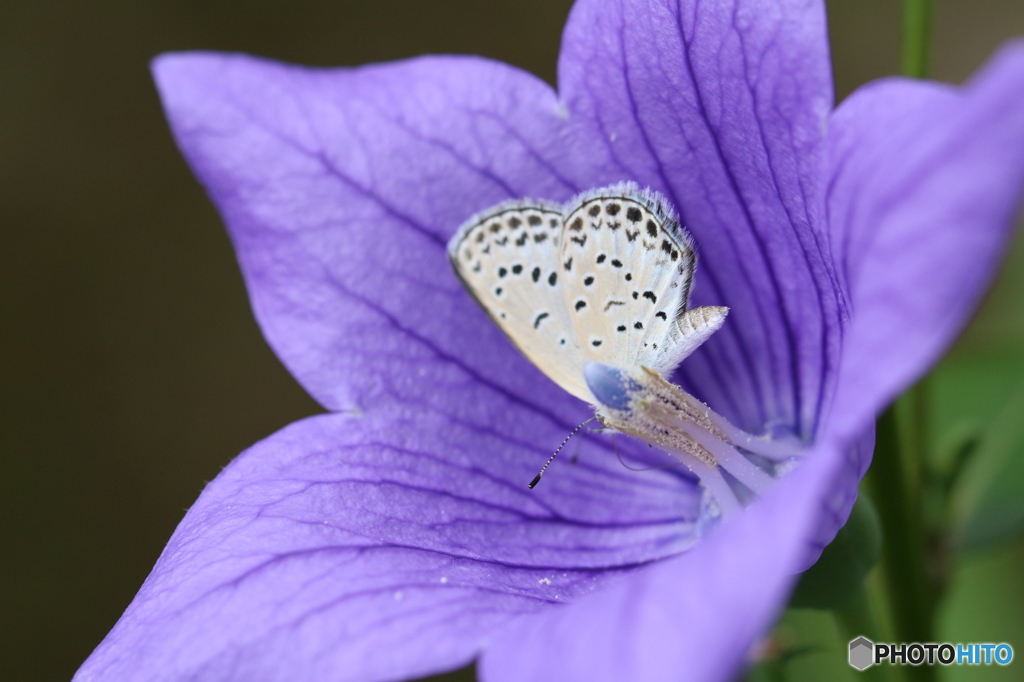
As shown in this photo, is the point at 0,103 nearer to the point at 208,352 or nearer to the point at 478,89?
the point at 208,352

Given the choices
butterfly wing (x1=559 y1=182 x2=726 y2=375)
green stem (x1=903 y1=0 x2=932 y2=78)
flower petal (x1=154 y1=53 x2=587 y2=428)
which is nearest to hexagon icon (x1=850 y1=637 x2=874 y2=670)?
butterfly wing (x1=559 y1=182 x2=726 y2=375)

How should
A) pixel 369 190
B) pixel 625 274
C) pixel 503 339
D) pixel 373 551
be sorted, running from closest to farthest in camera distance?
1. pixel 373 551
2. pixel 625 274
3. pixel 369 190
4. pixel 503 339

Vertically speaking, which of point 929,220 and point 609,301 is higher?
point 929,220

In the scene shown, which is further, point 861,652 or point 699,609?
point 861,652

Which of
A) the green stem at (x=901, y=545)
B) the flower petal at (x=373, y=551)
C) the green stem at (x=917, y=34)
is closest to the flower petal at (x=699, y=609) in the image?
the flower petal at (x=373, y=551)

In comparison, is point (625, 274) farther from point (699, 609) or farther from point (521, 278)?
point (699, 609)

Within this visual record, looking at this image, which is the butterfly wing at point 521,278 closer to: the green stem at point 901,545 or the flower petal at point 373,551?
the flower petal at point 373,551

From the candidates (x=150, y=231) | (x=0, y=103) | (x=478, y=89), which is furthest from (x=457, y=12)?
(x=478, y=89)

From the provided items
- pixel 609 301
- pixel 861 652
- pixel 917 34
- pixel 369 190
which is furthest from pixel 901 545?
pixel 369 190
